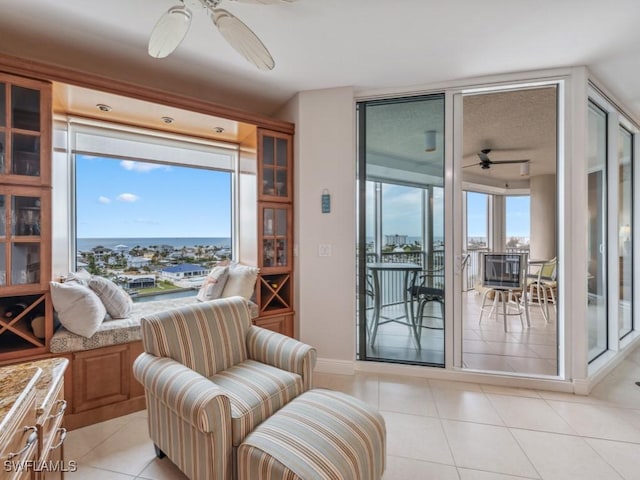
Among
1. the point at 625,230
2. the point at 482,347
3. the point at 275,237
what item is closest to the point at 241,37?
the point at 275,237

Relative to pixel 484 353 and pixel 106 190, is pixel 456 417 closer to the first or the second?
pixel 484 353

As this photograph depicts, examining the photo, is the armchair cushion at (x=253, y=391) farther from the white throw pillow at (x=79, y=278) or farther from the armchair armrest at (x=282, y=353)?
the white throw pillow at (x=79, y=278)

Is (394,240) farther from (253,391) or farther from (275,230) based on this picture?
(253,391)

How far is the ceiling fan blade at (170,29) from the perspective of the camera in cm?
140

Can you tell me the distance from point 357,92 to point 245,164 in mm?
1353

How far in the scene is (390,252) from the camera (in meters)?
2.98

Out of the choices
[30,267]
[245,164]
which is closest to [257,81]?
[245,164]

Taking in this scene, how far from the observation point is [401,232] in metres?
2.94

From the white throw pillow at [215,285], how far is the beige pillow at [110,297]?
64 cm

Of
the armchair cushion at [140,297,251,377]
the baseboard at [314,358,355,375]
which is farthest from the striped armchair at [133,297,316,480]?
the baseboard at [314,358,355,375]

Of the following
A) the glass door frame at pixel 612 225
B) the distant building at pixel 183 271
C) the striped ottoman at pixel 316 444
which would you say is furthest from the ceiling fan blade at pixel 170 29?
the glass door frame at pixel 612 225

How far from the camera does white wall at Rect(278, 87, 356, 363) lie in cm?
284

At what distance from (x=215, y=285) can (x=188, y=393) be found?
155cm

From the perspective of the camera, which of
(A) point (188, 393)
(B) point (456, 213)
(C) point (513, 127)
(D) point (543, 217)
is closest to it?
(A) point (188, 393)
